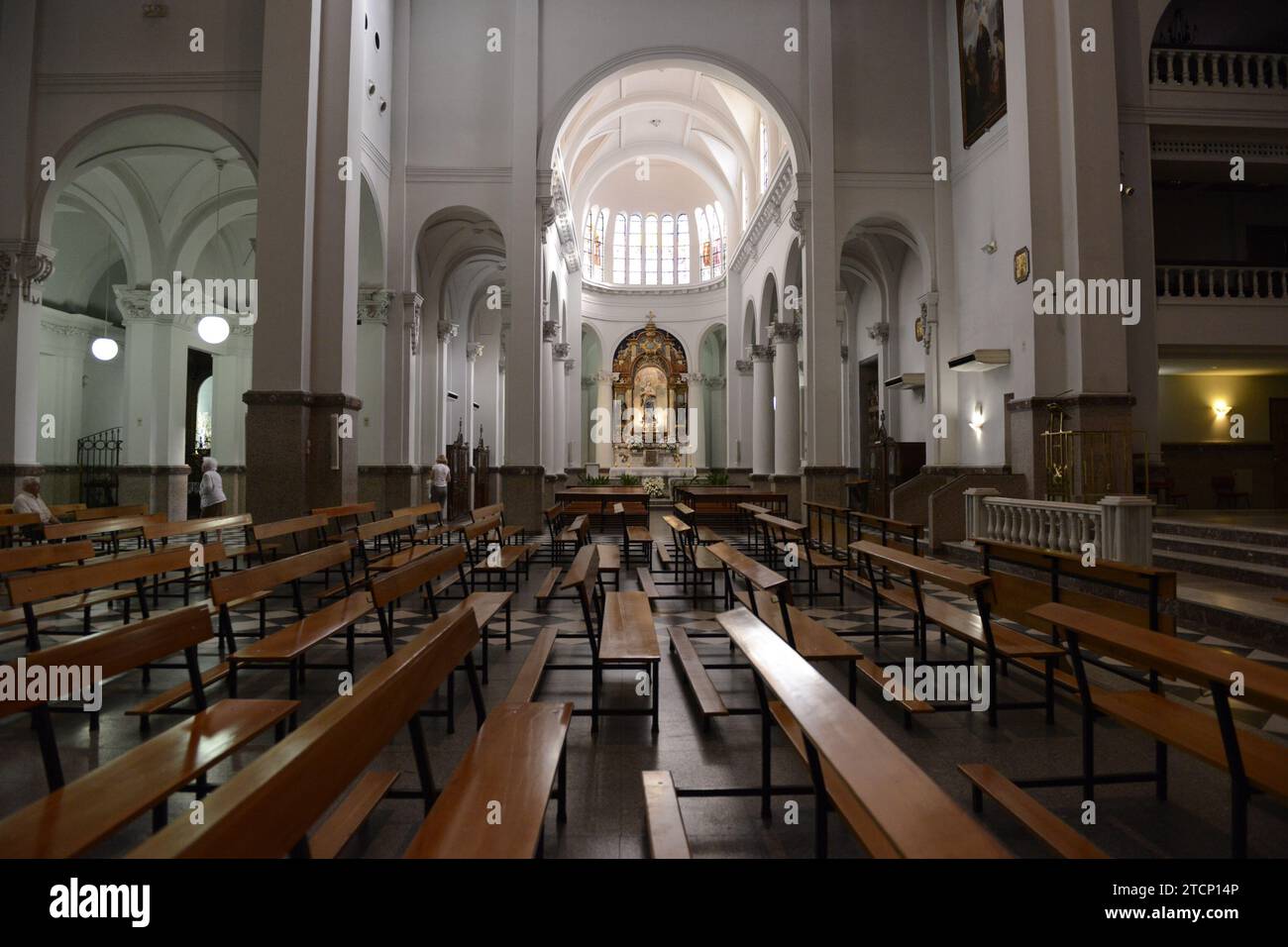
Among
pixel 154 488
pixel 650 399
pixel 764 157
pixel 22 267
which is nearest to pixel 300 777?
pixel 22 267

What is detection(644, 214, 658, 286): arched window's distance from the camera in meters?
28.2

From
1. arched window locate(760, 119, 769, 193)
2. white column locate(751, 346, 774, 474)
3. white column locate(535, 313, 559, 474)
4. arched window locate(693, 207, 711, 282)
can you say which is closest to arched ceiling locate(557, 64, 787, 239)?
arched window locate(760, 119, 769, 193)

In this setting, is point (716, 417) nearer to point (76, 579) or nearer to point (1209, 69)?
point (1209, 69)

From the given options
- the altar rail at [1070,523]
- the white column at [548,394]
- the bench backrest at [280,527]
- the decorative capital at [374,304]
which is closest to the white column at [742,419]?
the white column at [548,394]

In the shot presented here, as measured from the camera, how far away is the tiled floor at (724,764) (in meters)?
2.34

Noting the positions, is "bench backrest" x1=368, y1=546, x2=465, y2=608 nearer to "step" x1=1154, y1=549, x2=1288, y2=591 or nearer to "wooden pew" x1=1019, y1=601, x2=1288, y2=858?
"wooden pew" x1=1019, y1=601, x2=1288, y2=858

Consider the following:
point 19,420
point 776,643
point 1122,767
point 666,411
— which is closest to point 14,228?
point 19,420

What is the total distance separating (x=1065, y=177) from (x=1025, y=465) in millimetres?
3846

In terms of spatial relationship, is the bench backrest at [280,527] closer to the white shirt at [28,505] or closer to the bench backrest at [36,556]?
the bench backrest at [36,556]

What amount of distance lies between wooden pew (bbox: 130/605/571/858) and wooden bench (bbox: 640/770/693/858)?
327 millimetres

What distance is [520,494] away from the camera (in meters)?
13.2

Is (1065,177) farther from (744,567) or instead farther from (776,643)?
(776,643)

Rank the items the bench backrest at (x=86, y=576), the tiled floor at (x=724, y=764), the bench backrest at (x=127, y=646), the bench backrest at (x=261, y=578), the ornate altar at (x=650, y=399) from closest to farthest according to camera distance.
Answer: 1. the bench backrest at (x=127, y=646)
2. the tiled floor at (x=724, y=764)
3. the bench backrest at (x=86, y=576)
4. the bench backrest at (x=261, y=578)
5. the ornate altar at (x=650, y=399)

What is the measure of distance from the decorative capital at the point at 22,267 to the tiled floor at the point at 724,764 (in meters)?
9.10
